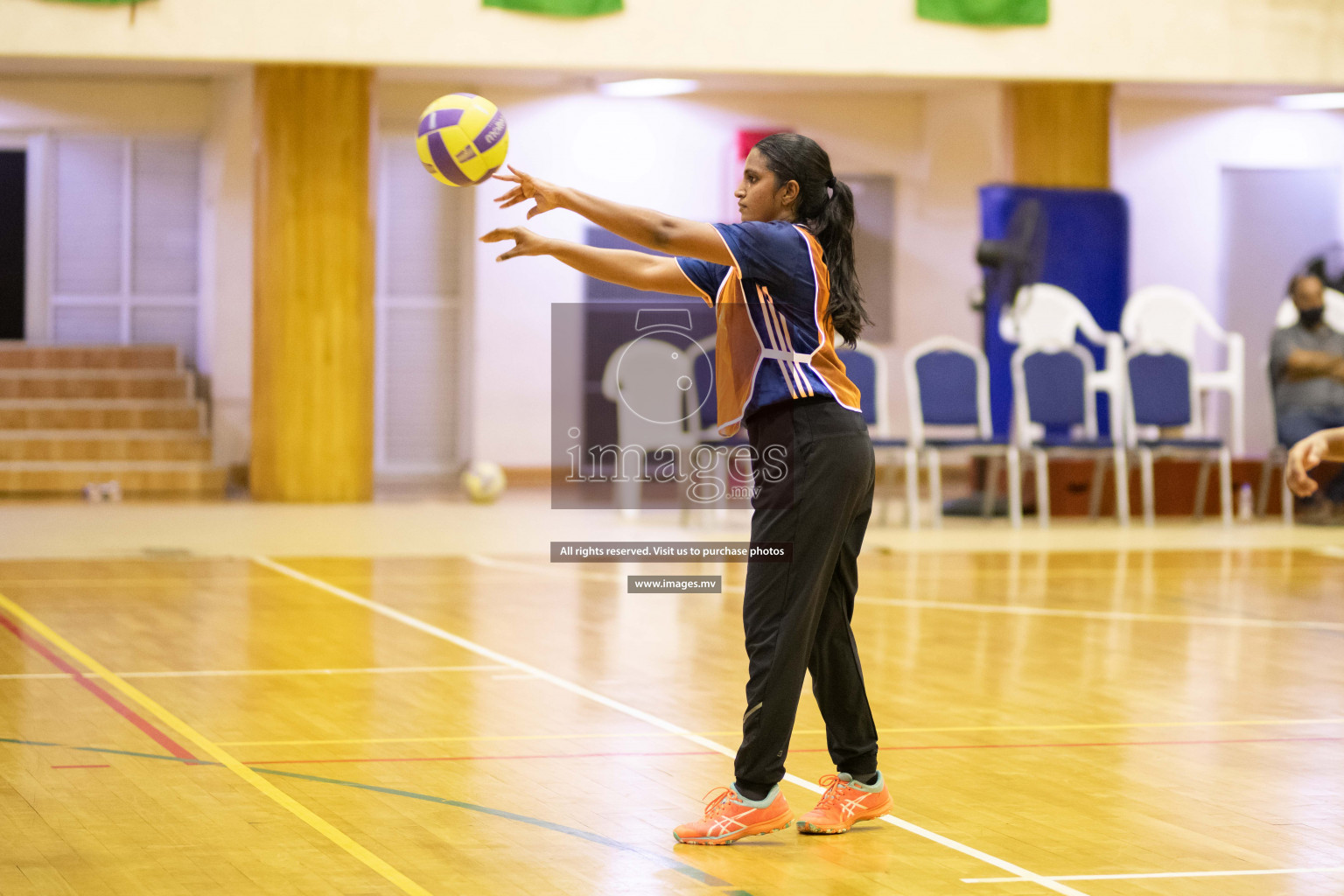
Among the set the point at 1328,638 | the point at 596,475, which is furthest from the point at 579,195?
the point at 596,475

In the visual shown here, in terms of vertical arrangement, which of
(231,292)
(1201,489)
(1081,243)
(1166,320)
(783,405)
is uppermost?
(1081,243)

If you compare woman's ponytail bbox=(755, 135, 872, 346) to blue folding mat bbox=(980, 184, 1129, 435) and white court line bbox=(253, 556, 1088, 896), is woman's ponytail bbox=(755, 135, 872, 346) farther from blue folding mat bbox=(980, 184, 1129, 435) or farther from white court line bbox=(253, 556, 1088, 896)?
blue folding mat bbox=(980, 184, 1129, 435)

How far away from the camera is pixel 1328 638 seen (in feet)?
21.9

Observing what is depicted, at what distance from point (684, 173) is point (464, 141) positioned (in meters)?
11.4

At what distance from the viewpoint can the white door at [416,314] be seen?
14.7 meters

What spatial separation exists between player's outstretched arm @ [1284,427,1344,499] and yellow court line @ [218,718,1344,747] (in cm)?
137

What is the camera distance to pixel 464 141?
143 inches

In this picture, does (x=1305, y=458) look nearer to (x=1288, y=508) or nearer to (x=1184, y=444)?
(x=1184, y=444)

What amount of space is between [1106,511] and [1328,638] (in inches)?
219

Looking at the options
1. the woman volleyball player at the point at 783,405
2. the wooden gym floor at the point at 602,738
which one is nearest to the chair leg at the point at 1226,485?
the wooden gym floor at the point at 602,738

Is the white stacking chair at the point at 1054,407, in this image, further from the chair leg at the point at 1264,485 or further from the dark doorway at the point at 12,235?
the dark doorway at the point at 12,235

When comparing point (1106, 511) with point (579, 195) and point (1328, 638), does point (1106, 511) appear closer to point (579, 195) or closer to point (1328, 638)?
point (1328, 638)

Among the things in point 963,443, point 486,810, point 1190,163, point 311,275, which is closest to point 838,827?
point 486,810

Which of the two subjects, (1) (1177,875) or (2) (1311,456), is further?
(2) (1311,456)
